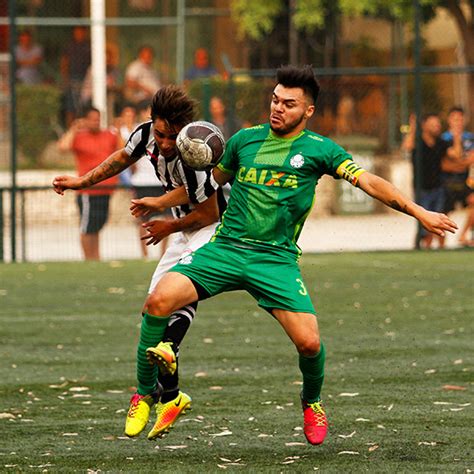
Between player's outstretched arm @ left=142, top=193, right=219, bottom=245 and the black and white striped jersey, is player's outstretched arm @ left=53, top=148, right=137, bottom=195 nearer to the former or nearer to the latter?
the black and white striped jersey

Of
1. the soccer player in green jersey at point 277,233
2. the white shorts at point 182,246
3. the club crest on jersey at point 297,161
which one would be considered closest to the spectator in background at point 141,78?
the white shorts at point 182,246

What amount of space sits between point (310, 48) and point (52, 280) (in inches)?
470

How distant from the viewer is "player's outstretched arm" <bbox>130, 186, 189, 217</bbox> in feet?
23.8

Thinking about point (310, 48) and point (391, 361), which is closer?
point (391, 361)

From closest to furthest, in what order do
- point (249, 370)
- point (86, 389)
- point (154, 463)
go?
point (154, 463)
point (86, 389)
point (249, 370)

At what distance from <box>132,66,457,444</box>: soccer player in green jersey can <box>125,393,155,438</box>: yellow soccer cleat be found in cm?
43

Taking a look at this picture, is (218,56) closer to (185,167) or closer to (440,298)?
(440,298)

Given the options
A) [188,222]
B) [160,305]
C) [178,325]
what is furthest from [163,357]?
[188,222]

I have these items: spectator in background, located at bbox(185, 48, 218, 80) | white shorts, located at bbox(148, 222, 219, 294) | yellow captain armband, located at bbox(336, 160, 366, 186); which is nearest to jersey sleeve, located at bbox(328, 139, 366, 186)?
yellow captain armband, located at bbox(336, 160, 366, 186)

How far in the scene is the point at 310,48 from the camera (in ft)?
84.9

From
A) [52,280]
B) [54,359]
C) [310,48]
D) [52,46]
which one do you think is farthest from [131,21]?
[54,359]

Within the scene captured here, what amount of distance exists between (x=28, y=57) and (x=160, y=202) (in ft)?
59.3

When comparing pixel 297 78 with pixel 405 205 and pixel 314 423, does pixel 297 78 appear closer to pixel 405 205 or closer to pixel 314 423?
pixel 405 205

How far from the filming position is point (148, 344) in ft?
23.1
